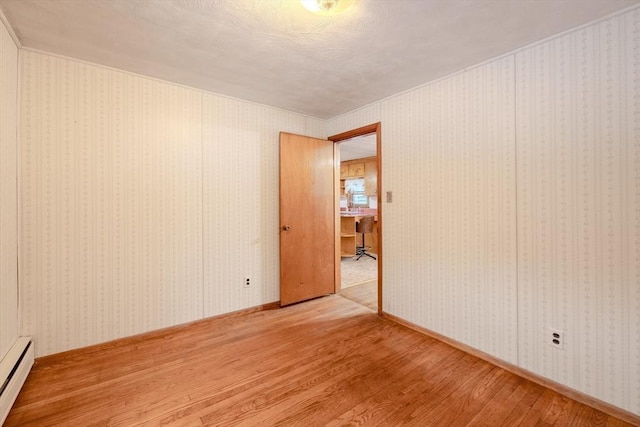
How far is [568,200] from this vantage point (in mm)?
1780

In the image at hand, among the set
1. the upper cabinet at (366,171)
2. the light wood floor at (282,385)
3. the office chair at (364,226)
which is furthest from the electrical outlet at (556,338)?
the upper cabinet at (366,171)

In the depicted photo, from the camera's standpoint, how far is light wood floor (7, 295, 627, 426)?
5.22ft

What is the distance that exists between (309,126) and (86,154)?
7.86 ft

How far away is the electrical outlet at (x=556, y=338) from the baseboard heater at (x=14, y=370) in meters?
3.39

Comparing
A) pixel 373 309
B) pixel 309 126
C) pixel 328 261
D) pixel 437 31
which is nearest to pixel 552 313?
pixel 373 309

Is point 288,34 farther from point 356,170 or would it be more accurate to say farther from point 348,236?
point 356,170

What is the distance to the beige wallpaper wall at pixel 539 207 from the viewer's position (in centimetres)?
161

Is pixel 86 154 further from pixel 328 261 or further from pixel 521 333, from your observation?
pixel 521 333

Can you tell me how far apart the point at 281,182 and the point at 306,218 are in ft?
1.86

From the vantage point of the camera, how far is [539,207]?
190cm

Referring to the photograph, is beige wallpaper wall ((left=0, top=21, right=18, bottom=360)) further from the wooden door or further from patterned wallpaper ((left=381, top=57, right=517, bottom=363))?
patterned wallpaper ((left=381, top=57, right=517, bottom=363))

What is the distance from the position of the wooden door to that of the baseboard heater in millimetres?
2111

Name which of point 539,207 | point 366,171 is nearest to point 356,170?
point 366,171

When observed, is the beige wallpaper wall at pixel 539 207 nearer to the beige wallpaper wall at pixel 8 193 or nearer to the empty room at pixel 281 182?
the empty room at pixel 281 182
